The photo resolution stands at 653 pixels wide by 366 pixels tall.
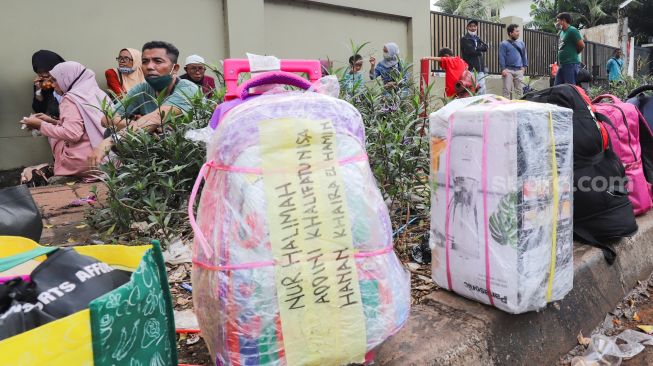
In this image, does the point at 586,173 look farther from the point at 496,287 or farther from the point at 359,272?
the point at 359,272

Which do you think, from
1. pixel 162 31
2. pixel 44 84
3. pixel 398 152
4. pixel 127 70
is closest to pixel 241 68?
pixel 398 152

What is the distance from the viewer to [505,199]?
1.61m

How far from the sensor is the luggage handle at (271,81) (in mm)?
1503

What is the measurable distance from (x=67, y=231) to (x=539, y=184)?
2491 mm

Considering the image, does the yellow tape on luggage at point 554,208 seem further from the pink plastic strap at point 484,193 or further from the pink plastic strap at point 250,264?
the pink plastic strap at point 250,264

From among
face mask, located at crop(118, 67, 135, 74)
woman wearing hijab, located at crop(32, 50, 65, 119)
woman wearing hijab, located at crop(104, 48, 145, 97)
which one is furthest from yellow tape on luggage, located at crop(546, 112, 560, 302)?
woman wearing hijab, located at crop(32, 50, 65, 119)

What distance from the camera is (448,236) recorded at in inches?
71.0

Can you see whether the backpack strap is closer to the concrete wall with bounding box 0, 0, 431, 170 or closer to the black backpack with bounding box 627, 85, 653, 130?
the black backpack with bounding box 627, 85, 653, 130

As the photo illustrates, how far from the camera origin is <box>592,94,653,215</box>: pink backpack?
8.61ft

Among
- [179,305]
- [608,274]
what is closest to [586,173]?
[608,274]

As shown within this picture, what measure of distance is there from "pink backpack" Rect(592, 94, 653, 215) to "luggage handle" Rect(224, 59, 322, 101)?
1679 mm

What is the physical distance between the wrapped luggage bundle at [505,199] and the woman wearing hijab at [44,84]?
4.47 metres

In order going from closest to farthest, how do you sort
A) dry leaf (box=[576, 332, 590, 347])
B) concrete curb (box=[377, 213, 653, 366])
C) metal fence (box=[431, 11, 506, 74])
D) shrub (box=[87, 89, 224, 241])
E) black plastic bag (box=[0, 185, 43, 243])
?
→ 1. black plastic bag (box=[0, 185, 43, 243])
2. concrete curb (box=[377, 213, 653, 366])
3. dry leaf (box=[576, 332, 590, 347])
4. shrub (box=[87, 89, 224, 241])
5. metal fence (box=[431, 11, 506, 74])

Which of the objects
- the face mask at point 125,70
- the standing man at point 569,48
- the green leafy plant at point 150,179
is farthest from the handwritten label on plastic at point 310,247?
the standing man at point 569,48
